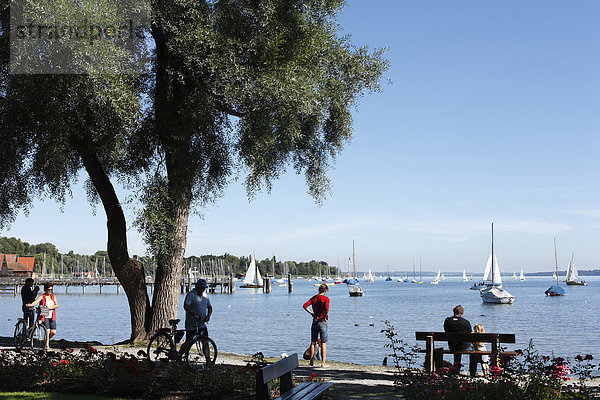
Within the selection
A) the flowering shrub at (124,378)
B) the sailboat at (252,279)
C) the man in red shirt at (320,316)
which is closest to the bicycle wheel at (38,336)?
the flowering shrub at (124,378)

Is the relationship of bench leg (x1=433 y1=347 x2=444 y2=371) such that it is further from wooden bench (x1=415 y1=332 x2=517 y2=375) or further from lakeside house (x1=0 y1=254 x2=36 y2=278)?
lakeside house (x1=0 y1=254 x2=36 y2=278)

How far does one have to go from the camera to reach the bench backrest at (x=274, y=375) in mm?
6688

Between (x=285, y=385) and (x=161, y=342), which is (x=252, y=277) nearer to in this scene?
(x=161, y=342)

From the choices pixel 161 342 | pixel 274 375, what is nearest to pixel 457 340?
pixel 274 375

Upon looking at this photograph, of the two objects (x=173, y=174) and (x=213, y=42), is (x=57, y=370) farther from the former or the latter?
(x=213, y=42)

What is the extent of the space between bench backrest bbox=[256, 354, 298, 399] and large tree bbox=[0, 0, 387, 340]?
28.1ft

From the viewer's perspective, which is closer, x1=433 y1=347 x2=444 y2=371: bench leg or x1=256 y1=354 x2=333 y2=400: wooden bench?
x1=256 y1=354 x2=333 y2=400: wooden bench

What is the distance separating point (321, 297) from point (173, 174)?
5017mm

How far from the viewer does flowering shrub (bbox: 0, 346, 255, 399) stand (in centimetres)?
934

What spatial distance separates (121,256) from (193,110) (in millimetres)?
4662

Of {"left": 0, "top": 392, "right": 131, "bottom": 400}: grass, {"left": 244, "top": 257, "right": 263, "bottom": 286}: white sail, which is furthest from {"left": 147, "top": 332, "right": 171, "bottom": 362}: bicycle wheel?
{"left": 244, "top": 257, "right": 263, "bottom": 286}: white sail

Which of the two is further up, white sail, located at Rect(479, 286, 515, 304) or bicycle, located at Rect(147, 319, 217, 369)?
bicycle, located at Rect(147, 319, 217, 369)

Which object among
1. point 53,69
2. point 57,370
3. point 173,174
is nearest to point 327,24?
point 173,174

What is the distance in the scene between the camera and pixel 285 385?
7.71 metres
